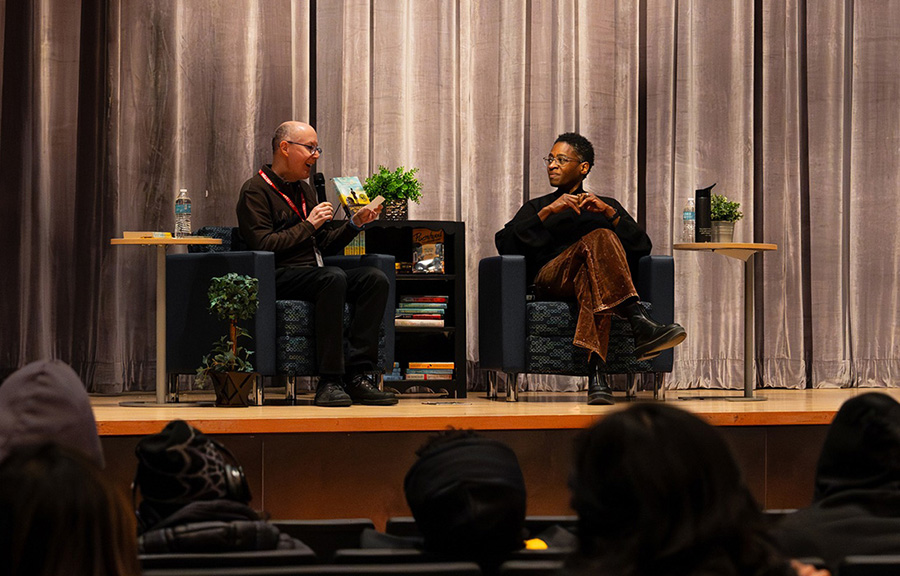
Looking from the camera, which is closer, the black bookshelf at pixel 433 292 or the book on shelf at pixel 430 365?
the black bookshelf at pixel 433 292

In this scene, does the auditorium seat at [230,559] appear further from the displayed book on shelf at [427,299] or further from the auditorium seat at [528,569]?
the displayed book on shelf at [427,299]

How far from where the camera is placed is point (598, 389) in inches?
159

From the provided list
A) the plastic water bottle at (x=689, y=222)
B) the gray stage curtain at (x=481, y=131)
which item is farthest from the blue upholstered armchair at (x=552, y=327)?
the gray stage curtain at (x=481, y=131)

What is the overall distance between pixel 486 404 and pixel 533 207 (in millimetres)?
990

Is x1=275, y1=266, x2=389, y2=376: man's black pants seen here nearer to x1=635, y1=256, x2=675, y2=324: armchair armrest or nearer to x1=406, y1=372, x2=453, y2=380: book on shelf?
x1=406, y1=372, x2=453, y2=380: book on shelf

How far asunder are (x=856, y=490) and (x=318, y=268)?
276cm

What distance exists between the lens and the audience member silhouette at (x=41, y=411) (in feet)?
4.58

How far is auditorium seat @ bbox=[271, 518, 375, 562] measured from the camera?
5.48 ft

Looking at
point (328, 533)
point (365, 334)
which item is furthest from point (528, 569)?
point (365, 334)

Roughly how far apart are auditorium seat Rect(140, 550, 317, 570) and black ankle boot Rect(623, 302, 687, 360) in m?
2.72

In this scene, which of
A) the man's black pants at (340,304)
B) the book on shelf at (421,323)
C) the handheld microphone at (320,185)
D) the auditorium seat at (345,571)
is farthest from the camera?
the book on shelf at (421,323)

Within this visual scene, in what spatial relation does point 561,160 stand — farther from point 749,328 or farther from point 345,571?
point 345,571

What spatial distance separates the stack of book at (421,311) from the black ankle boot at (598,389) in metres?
0.84

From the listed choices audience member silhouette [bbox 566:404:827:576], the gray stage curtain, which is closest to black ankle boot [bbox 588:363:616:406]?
Answer: the gray stage curtain
